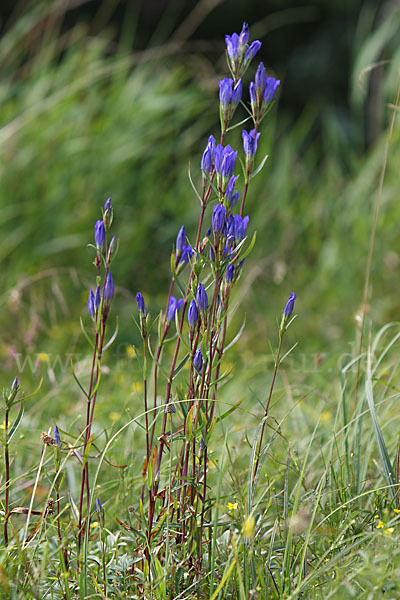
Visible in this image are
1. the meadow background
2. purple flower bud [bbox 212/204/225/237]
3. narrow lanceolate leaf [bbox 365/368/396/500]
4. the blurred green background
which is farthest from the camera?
the blurred green background

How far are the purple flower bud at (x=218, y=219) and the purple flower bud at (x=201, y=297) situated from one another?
86 millimetres

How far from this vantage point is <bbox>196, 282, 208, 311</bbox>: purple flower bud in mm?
1027

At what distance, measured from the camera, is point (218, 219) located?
1027mm

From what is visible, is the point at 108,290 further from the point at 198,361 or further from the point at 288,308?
the point at 288,308

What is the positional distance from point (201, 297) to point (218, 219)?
12 cm

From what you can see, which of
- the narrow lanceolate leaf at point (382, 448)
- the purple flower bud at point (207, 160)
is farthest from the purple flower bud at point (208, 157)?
the narrow lanceolate leaf at point (382, 448)

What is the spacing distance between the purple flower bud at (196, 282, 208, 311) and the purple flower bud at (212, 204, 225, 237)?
3.4 inches

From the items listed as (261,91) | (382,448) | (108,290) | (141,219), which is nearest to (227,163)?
(261,91)

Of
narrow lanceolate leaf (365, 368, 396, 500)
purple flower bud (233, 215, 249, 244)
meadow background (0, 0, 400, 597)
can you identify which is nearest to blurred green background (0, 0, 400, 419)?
meadow background (0, 0, 400, 597)

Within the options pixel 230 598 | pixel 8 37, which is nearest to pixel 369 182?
pixel 8 37

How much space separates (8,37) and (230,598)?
305 cm

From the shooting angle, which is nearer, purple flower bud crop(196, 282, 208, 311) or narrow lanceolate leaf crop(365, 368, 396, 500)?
purple flower bud crop(196, 282, 208, 311)

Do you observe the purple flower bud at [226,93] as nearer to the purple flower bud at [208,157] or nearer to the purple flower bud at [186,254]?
the purple flower bud at [208,157]

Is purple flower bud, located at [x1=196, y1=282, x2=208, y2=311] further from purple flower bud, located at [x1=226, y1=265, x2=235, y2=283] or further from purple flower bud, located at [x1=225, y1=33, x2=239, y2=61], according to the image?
purple flower bud, located at [x1=225, y1=33, x2=239, y2=61]
